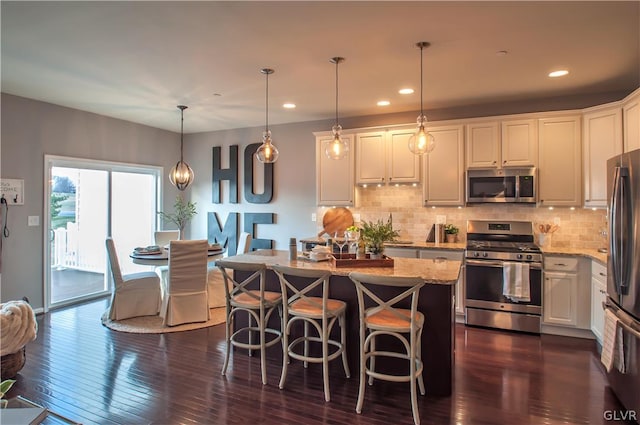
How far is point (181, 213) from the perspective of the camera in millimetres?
7004

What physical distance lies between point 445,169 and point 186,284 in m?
3.60

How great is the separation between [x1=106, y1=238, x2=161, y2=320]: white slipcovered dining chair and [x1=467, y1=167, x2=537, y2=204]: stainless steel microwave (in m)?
4.30

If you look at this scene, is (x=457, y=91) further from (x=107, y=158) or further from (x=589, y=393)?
(x=107, y=158)

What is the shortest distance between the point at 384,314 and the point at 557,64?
2937 mm

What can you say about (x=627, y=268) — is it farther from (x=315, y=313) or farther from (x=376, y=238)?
(x=315, y=313)

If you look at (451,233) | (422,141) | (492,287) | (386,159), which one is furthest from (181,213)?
(492,287)

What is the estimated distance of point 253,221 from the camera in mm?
6508

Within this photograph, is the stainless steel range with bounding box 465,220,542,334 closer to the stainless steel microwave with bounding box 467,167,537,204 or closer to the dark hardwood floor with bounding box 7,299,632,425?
the dark hardwood floor with bounding box 7,299,632,425

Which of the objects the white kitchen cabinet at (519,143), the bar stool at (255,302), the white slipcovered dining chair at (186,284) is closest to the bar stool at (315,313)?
the bar stool at (255,302)

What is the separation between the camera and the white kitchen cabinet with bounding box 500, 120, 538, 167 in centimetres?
452

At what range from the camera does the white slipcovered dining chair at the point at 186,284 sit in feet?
14.3

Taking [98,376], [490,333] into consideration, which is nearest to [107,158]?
[98,376]

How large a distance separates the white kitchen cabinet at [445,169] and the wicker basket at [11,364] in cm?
461

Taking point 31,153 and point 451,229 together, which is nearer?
point 31,153
